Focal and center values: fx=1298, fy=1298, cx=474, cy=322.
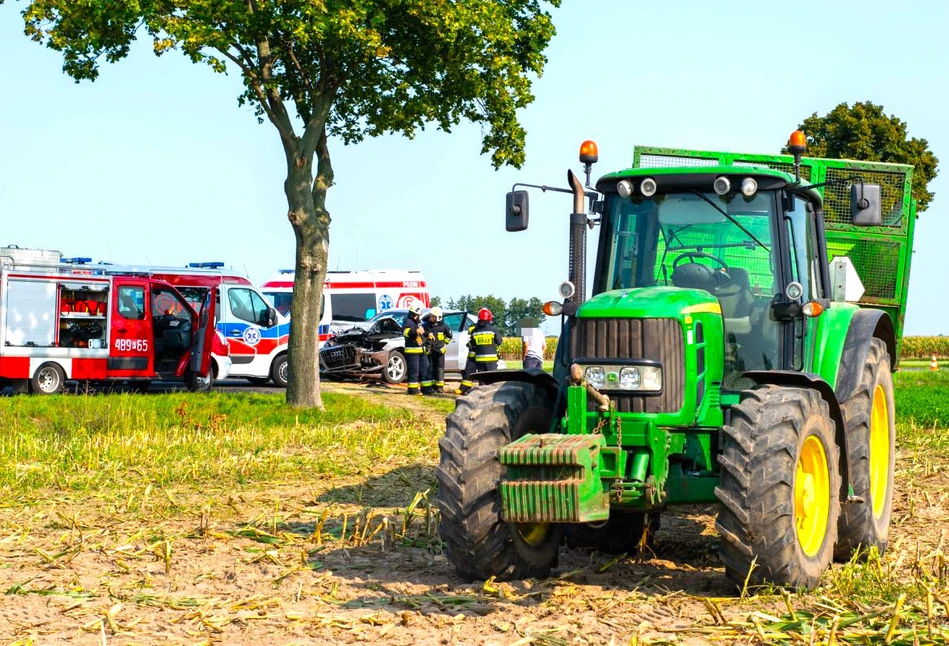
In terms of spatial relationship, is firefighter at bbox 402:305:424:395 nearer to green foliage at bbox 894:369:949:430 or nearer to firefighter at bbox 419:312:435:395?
firefighter at bbox 419:312:435:395

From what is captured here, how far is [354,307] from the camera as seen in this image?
112 feet

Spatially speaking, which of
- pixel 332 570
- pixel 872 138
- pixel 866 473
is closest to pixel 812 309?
pixel 866 473

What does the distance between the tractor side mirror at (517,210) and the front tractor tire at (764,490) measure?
196cm

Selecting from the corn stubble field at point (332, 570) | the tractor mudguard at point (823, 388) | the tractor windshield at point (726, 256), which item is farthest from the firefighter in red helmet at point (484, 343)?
the tractor mudguard at point (823, 388)

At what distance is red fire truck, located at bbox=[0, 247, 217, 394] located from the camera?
75.9 feet

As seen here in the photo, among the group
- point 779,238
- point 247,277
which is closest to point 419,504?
point 779,238

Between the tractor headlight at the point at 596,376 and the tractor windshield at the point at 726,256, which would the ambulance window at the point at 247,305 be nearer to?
the tractor windshield at the point at 726,256

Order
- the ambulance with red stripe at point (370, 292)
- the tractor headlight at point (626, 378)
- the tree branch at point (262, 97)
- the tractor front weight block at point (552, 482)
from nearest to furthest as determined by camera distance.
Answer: the tractor front weight block at point (552, 482)
the tractor headlight at point (626, 378)
the tree branch at point (262, 97)
the ambulance with red stripe at point (370, 292)

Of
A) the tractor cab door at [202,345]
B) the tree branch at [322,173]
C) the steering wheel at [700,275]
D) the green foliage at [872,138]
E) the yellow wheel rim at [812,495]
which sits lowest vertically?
the yellow wheel rim at [812,495]

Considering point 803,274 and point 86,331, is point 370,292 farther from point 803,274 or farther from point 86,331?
point 803,274

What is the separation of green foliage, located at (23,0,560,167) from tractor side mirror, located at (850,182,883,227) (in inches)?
459

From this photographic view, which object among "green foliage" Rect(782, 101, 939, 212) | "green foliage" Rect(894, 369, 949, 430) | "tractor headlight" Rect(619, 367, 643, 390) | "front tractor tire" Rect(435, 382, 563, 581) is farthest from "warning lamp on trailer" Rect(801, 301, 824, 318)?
"green foliage" Rect(782, 101, 939, 212)

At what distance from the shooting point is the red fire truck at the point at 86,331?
2314 centimetres

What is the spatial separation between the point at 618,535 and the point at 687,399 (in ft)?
5.30
